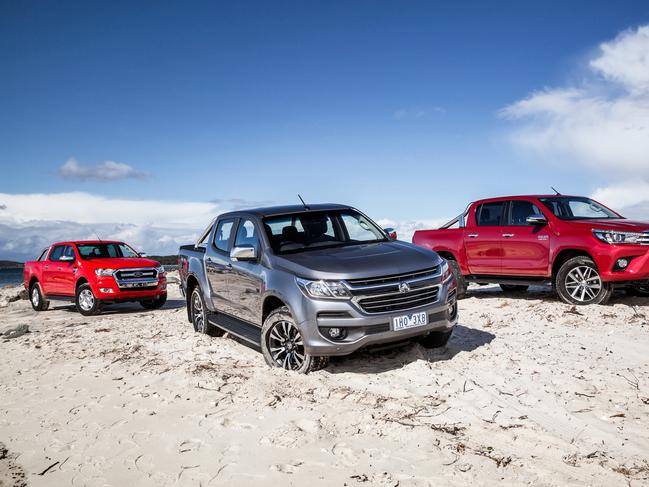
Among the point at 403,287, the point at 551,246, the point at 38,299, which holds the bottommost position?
the point at 38,299

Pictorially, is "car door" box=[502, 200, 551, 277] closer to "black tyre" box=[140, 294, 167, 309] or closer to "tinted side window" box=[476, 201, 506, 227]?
"tinted side window" box=[476, 201, 506, 227]

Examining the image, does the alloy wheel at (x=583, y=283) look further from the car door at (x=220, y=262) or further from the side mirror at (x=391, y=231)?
the car door at (x=220, y=262)

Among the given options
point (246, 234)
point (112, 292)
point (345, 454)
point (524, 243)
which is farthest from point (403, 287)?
point (112, 292)

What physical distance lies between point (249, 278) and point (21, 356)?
400 centimetres

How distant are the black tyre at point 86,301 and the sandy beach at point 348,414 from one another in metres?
4.91

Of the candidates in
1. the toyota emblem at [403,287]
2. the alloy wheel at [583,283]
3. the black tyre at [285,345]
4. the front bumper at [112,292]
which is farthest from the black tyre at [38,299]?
the alloy wheel at [583,283]

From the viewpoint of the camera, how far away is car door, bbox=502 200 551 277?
9.45 metres

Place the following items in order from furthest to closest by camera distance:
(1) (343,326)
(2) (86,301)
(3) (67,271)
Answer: (3) (67,271), (2) (86,301), (1) (343,326)

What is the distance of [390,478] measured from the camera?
3607 millimetres

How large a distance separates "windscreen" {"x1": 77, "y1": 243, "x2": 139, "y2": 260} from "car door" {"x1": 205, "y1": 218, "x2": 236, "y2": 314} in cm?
667

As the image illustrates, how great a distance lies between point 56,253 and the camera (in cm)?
1436

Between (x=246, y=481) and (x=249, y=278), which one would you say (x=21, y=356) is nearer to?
(x=249, y=278)

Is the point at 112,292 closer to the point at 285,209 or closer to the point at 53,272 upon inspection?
the point at 53,272

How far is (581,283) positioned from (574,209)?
1488 millimetres
